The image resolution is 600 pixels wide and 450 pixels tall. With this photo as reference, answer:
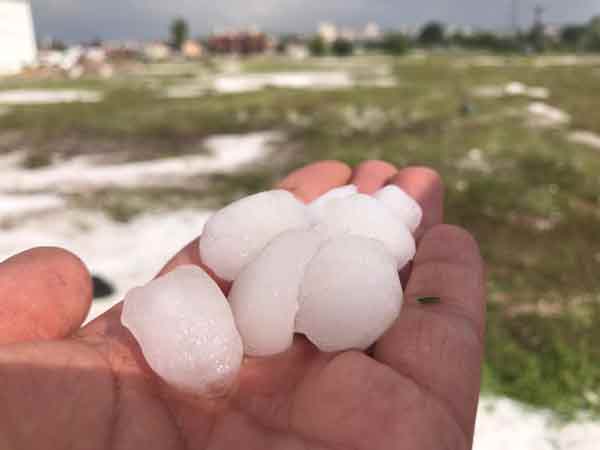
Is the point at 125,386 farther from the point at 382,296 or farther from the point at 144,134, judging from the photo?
the point at 144,134

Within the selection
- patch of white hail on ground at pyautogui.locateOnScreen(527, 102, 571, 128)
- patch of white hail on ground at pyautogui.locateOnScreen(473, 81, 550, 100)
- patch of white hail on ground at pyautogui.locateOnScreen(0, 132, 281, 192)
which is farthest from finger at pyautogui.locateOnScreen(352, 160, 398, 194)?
patch of white hail on ground at pyautogui.locateOnScreen(473, 81, 550, 100)

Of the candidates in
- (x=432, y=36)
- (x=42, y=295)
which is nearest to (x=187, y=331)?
(x=42, y=295)

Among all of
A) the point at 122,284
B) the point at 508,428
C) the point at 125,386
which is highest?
the point at 125,386

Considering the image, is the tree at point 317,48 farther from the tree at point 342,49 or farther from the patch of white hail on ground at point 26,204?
the patch of white hail on ground at point 26,204

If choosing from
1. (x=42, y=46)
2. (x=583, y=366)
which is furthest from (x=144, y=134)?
(x=42, y=46)

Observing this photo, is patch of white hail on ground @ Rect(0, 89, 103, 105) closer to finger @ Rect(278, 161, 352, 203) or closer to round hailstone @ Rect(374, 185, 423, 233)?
finger @ Rect(278, 161, 352, 203)
